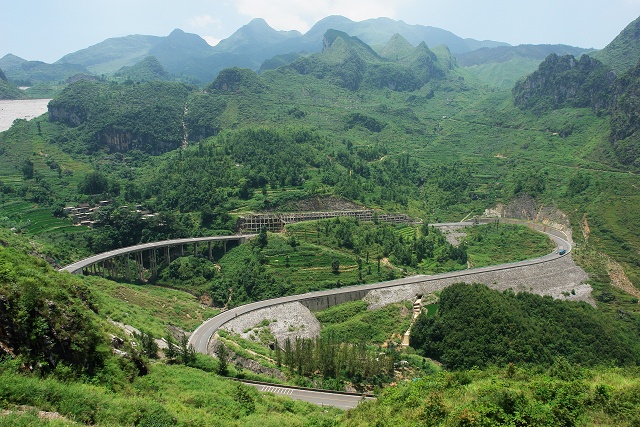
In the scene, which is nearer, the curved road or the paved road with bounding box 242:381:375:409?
the paved road with bounding box 242:381:375:409

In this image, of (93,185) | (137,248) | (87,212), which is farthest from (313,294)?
(93,185)

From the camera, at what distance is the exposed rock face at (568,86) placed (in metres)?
142

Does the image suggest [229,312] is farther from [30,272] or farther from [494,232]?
[494,232]

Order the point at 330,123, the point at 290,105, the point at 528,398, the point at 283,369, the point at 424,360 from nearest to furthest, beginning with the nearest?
the point at 528,398, the point at 283,369, the point at 424,360, the point at 330,123, the point at 290,105

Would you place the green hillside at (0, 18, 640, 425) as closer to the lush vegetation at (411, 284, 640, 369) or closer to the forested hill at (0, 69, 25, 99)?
the lush vegetation at (411, 284, 640, 369)

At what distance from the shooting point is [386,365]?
46.1 metres

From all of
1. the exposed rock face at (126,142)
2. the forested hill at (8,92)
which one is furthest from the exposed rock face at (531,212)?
the forested hill at (8,92)

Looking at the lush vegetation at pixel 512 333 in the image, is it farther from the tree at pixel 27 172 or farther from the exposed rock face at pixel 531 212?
the tree at pixel 27 172

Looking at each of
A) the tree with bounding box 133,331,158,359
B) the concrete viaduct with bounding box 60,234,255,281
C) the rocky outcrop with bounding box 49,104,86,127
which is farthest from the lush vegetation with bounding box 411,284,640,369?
the rocky outcrop with bounding box 49,104,86,127

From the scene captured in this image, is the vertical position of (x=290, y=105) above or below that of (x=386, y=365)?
above

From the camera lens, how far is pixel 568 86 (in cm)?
15650

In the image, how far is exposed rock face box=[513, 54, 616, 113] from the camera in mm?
142125

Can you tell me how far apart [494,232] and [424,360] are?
51360 millimetres

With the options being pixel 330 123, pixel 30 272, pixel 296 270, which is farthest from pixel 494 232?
pixel 30 272
